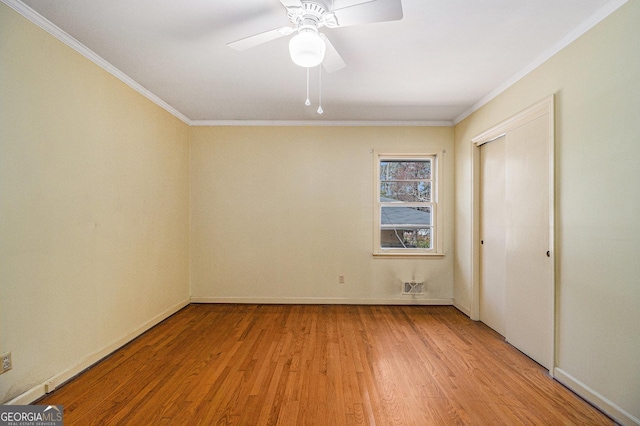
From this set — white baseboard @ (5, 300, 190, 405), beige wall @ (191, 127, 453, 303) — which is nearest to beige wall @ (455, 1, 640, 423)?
beige wall @ (191, 127, 453, 303)

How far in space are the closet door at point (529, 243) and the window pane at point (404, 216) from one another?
1384 mm

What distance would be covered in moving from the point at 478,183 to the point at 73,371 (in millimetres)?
4518

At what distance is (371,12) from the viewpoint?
5.49ft

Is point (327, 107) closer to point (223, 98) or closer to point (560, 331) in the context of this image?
point (223, 98)

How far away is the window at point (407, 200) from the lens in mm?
4582

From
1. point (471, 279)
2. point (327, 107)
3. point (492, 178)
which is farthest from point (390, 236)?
point (327, 107)

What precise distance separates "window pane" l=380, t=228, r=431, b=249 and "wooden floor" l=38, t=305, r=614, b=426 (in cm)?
126

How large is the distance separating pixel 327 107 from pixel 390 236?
2.06 meters

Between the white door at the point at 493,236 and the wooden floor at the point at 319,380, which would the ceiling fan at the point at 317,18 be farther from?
the white door at the point at 493,236

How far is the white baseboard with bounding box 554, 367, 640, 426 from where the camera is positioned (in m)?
1.88

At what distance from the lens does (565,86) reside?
93.7 inches

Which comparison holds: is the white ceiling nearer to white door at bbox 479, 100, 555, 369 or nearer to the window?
white door at bbox 479, 100, 555, 369

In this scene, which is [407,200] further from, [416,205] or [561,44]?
[561,44]

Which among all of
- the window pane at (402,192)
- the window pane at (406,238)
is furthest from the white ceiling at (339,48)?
the window pane at (406,238)
